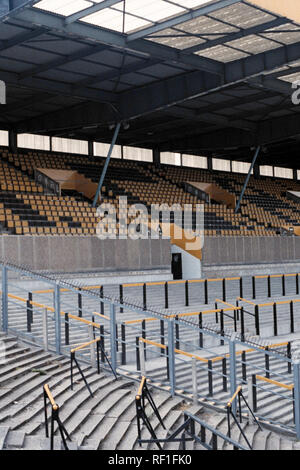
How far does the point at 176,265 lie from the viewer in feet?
112

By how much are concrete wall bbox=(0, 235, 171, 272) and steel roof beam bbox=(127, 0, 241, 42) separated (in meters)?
9.47

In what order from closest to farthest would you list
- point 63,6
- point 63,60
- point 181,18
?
point 63,6 < point 181,18 < point 63,60

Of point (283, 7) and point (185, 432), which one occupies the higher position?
point (283, 7)

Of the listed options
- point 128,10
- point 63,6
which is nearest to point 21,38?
point 63,6

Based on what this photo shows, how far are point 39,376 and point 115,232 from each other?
19746mm

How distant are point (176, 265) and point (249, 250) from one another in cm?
629

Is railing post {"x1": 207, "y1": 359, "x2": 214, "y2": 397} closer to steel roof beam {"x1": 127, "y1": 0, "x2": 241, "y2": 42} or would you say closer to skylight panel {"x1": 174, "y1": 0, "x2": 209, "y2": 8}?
steel roof beam {"x1": 127, "y1": 0, "x2": 241, "y2": 42}

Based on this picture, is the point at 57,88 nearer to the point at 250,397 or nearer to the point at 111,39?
the point at 111,39

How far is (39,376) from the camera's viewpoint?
12312mm

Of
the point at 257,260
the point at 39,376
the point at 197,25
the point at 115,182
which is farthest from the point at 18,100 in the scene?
the point at 39,376

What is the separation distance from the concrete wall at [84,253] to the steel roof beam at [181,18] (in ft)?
31.1

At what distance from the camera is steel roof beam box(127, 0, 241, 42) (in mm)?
20766

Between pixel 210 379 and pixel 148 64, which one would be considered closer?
pixel 210 379

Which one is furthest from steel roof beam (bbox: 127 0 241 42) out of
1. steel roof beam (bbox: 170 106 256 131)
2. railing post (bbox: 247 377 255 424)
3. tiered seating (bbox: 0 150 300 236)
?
steel roof beam (bbox: 170 106 256 131)
